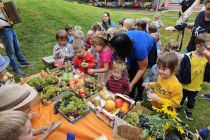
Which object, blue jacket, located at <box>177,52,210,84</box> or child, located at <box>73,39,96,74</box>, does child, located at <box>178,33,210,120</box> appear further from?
child, located at <box>73,39,96,74</box>

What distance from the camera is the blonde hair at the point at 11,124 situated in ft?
4.83

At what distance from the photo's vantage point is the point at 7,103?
2.08 metres

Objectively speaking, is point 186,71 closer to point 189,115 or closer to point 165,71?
point 165,71

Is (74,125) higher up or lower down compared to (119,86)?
lower down

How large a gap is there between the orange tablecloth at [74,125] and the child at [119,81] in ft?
2.22

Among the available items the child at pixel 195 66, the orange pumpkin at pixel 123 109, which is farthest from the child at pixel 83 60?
the child at pixel 195 66

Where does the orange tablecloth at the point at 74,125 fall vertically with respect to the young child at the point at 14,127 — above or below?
below

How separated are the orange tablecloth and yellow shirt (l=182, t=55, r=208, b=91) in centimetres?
179

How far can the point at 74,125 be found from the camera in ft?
8.34

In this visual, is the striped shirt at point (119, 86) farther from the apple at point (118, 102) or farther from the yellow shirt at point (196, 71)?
Answer: the yellow shirt at point (196, 71)

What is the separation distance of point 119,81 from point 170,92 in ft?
2.74

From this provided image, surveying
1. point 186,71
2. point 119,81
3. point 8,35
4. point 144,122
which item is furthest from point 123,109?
point 8,35

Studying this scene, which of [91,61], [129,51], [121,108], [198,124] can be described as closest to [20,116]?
[121,108]

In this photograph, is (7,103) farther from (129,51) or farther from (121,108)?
(129,51)
